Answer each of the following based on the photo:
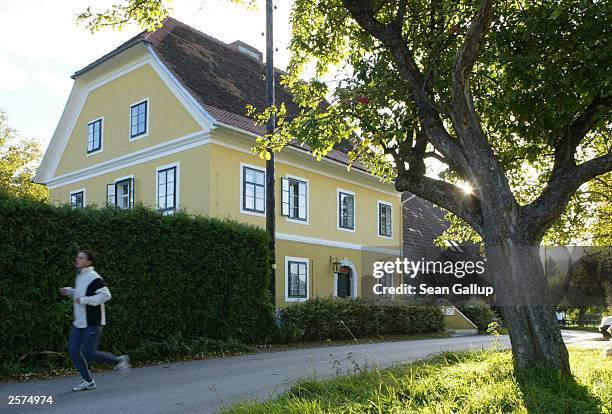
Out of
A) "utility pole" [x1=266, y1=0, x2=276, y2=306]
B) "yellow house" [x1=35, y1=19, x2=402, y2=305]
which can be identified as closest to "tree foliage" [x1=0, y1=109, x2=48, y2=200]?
"yellow house" [x1=35, y1=19, x2=402, y2=305]

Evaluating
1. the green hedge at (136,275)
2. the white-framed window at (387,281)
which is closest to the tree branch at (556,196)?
the green hedge at (136,275)

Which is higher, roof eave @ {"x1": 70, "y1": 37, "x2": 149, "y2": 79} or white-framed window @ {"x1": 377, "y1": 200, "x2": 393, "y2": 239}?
roof eave @ {"x1": 70, "y1": 37, "x2": 149, "y2": 79}

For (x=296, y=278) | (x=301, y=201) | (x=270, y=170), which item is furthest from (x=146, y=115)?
(x=296, y=278)

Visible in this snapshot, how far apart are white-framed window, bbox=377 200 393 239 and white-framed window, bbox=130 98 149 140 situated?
1116 cm

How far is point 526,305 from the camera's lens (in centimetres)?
796

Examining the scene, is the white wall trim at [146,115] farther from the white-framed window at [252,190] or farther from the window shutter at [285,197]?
the window shutter at [285,197]

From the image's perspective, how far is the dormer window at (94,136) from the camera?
2409 cm

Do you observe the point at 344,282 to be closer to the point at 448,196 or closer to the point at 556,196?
the point at 448,196

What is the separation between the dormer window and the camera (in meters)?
24.1

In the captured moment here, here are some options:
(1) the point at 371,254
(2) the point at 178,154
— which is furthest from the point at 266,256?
(1) the point at 371,254

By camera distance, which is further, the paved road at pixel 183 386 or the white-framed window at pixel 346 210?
the white-framed window at pixel 346 210

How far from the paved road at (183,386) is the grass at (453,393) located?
1064 millimetres

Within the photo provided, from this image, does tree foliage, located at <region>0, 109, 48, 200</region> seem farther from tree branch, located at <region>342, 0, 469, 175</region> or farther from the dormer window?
tree branch, located at <region>342, 0, 469, 175</region>

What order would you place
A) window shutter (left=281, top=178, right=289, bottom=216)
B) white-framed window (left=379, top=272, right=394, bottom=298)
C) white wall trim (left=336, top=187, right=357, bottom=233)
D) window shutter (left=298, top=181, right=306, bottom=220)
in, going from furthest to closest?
1. white-framed window (left=379, top=272, right=394, bottom=298)
2. white wall trim (left=336, top=187, right=357, bottom=233)
3. window shutter (left=298, top=181, right=306, bottom=220)
4. window shutter (left=281, top=178, right=289, bottom=216)
